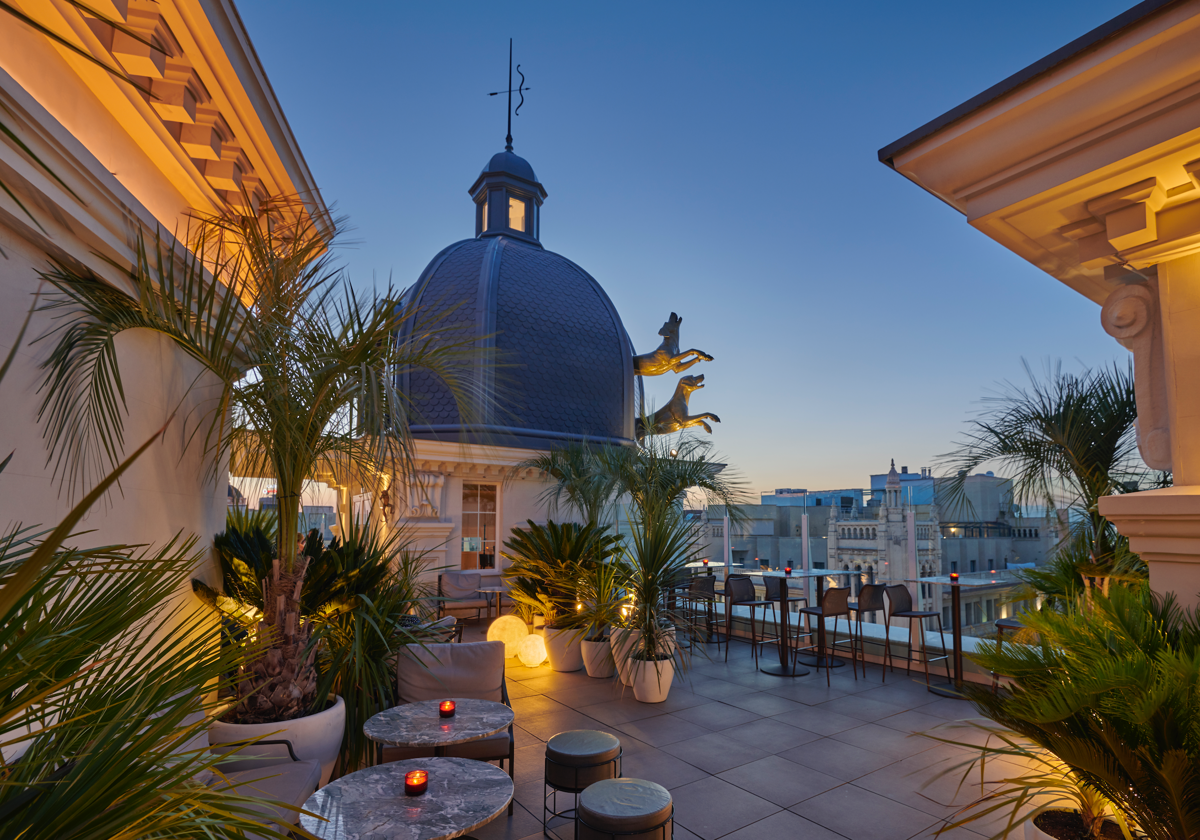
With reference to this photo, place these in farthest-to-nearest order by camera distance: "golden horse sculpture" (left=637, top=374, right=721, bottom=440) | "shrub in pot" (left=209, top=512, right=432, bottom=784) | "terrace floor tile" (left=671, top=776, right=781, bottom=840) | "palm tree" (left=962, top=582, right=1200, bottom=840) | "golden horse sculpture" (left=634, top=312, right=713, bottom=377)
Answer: "golden horse sculpture" (left=637, top=374, right=721, bottom=440) < "golden horse sculpture" (left=634, top=312, right=713, bottom=377) < "shrub in pot" (left=209, top=512, right=432, bottom=784) < "terrace floor tile" (left=671, top=776, right=781, bottom=840) < "palm tree" (left=962, top=582, right=1200, bottom=840)

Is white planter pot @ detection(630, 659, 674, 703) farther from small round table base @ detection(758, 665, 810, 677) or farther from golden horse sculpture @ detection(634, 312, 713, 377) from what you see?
golden horse sculpture @ detection(634, 312, 713, 377)

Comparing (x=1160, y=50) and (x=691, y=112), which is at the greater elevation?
(x=691, y=112)

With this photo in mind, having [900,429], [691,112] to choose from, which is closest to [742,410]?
[900,429]

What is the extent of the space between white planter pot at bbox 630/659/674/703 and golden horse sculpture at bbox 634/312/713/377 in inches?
504

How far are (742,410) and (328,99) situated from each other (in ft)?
24.7

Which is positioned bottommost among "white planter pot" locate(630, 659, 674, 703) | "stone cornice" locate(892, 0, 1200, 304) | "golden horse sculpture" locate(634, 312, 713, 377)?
"white planter pot" locate(630, 659, 674, 703)

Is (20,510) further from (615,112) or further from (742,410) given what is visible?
(615,112)

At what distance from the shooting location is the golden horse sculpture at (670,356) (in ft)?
60.3

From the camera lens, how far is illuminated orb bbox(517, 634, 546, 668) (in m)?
7.64

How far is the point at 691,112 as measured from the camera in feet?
42.4

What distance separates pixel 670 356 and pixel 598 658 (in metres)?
12.2

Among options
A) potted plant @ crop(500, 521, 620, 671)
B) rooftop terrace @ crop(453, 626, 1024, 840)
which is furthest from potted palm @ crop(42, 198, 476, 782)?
potted plant @ crop(500, 521, 620, 671)

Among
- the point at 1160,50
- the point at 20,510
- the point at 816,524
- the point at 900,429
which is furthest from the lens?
the point at 900,429

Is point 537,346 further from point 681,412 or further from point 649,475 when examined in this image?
point 649,475
